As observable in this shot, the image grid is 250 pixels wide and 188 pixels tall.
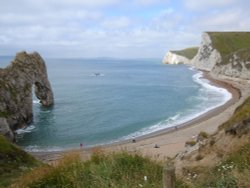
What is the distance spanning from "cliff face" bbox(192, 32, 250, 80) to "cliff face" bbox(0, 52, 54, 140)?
75379mm

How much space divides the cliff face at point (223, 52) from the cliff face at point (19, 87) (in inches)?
2968

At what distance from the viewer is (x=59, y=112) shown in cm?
6712

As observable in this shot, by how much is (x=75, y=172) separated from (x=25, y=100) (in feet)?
176

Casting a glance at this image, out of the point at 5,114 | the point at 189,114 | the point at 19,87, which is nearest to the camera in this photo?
the point at 5,114

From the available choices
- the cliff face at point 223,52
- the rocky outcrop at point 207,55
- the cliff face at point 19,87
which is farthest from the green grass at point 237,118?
the rocky outcrop at point 207,55

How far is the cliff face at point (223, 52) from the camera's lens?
412 ft

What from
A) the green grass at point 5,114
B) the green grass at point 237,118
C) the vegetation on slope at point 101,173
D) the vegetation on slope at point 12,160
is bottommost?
the green grass at point 5,114

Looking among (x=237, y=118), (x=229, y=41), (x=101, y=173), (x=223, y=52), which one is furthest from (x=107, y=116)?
(x=229, y=41)

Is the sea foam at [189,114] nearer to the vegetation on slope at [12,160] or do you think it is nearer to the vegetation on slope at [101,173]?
the vegetation on slope at [12,160]

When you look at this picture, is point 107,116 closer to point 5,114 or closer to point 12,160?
point 5,114

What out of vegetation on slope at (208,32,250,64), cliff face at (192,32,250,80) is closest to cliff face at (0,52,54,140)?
→ cliff face at (192,32,250,80)

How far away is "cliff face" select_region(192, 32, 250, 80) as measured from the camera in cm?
12569

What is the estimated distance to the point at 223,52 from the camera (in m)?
161

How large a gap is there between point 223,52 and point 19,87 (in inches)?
4709
